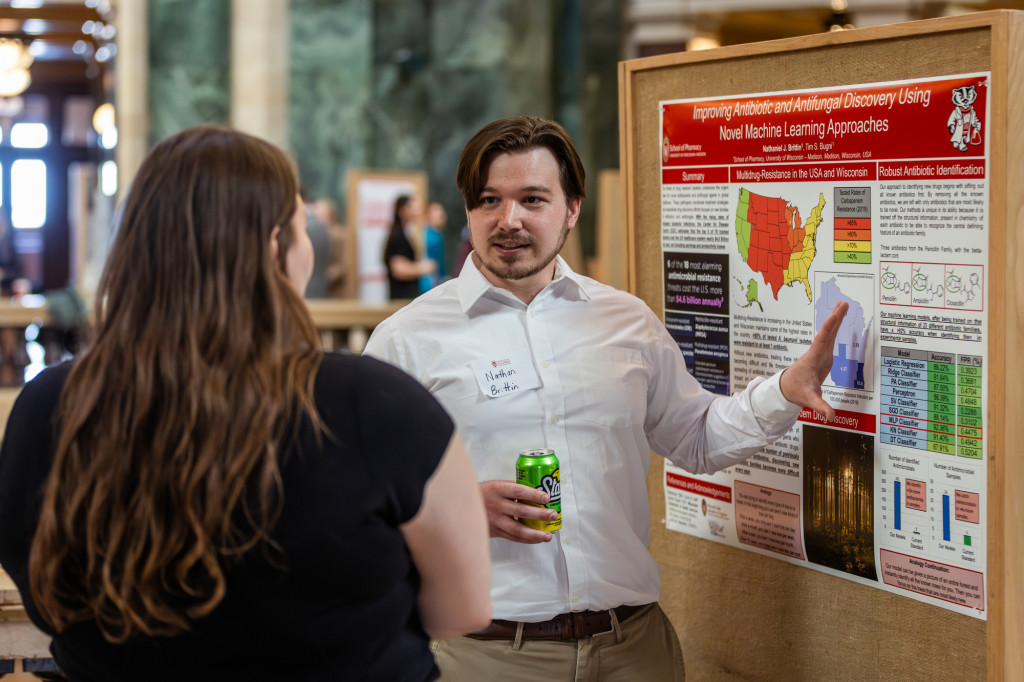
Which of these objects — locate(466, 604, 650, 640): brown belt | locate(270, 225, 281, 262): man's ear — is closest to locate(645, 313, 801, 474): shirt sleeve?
locate(466, 604, 650, 640): brown belt

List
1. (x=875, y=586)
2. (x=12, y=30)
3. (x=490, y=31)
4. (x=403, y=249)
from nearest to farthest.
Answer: (x=875, y=586)
(x=403, y=249)
(x=490, y=31)
(x=12, y=30)

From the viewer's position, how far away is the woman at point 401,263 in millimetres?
8133

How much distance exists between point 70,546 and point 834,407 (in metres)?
1.36

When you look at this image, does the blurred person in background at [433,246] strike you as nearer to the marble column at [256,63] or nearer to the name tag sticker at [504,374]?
the marble column at [256,63]

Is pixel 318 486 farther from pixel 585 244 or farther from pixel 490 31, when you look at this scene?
pixel 585 244

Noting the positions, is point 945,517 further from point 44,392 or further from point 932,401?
point 44,392

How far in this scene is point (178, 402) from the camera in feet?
3.92

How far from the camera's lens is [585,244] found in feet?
35.8

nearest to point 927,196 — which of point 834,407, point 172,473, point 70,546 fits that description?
point 834,407

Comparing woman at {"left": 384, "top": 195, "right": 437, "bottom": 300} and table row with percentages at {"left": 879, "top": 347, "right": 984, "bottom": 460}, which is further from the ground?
woman at {"left": 384, "top": 195, "right": 437, "bottom": 300}

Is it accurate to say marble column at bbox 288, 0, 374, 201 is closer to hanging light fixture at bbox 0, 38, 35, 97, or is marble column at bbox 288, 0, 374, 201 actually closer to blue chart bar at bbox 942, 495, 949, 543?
hanging light fixture at bbox 0, 38, 35, 97

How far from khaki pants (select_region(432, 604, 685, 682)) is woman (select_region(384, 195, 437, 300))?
622cm

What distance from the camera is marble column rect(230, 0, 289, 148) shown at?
9148mm

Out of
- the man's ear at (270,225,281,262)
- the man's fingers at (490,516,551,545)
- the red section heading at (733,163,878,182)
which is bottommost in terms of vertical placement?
the man's fingers at (490,516,551,545)
